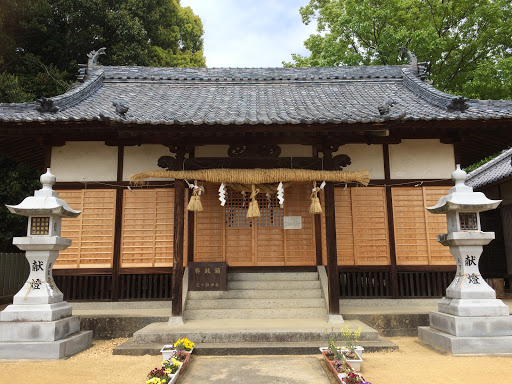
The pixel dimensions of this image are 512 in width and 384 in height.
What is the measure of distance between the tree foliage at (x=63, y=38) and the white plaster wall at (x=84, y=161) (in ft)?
25.3

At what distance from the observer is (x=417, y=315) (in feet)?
25.5

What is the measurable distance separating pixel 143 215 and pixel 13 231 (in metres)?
8.37

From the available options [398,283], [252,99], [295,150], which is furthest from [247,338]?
[252,99]

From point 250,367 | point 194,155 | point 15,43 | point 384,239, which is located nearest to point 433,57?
point 384,239

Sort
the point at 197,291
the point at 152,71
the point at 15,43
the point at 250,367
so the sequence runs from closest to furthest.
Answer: the point at 250,367, the point at 197,291, the point at 152,71, the point at 15,43

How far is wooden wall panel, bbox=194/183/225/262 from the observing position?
30.4 feet

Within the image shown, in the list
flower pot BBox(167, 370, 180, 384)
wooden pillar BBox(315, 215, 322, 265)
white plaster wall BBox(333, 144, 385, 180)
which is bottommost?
Answer: flower pot BBox(167, 370, 180, 384)

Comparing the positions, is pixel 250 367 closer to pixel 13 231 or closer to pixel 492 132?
pixel 492 132

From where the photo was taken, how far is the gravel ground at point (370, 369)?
5055 millimetres

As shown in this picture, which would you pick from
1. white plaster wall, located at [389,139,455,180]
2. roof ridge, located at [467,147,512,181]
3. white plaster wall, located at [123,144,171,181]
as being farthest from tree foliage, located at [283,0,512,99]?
white plaster wall, located at [123,144,171,181]

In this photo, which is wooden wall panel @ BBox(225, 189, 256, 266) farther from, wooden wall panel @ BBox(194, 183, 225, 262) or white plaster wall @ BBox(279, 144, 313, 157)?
white plaster wall @ BBox(279, 144, 313, 157)

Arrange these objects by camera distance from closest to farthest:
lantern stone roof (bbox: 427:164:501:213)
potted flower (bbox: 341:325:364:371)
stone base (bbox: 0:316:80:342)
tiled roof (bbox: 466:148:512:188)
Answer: potted flower (bbox: 341:325:364:371) → stone base (bbox: 0:316:80:342) → lantern stone roof (bbox: 427:164:501:213) → tiled roof (bbox: 466:148:512:188)

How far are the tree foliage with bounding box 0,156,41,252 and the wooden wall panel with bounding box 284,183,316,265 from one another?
35.5 ft

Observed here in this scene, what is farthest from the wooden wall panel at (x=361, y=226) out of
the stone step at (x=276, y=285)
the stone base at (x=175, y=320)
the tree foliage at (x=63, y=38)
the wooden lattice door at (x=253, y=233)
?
the tree foliage at (x=63, y=38)
